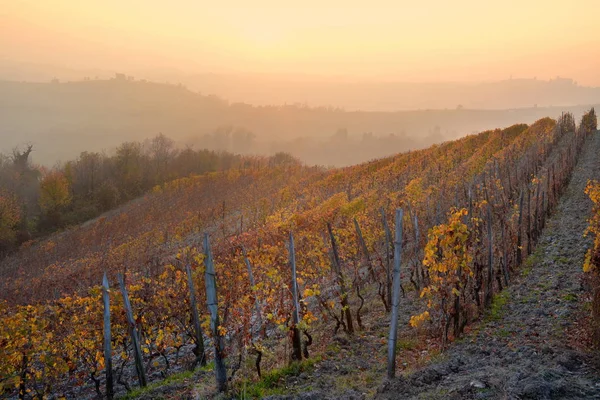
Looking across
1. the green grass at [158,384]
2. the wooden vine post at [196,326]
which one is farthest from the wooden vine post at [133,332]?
the wooden vine post at [196,326]

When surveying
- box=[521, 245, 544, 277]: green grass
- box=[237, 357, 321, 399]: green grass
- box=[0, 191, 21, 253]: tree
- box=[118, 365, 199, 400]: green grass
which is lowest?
box=[0, 191, 21, 253]: tree

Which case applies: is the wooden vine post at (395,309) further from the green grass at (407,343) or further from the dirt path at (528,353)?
the green grass at (407,343)

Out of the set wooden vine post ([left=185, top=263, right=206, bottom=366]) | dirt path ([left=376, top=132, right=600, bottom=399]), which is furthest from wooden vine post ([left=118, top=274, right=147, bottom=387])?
dirt path ([left=376, top=132, right=600, bottom=399])

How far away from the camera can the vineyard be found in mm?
7598

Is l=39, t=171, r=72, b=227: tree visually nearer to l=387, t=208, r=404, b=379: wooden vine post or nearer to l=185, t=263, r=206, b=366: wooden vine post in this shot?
l=185, t=263, r=206, b=366: wooden vine post

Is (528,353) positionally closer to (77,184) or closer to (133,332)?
(133,332)

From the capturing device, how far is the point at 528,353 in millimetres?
6168

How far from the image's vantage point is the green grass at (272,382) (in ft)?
21.0

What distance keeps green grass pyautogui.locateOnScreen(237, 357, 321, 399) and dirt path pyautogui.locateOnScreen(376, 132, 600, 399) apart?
1.82 metres

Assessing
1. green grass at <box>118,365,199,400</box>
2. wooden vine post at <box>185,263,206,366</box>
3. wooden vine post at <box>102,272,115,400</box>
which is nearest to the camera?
green grass at <box>118,365,199,400</box>

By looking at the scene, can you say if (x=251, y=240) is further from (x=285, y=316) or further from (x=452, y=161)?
(x=452, y=161)

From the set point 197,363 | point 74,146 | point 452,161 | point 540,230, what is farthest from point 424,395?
point 74,146

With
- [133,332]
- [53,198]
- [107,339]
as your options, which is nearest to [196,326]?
[133,332]

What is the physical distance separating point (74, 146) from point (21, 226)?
159 meters
